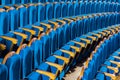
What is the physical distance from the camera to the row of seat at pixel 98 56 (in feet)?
2.85

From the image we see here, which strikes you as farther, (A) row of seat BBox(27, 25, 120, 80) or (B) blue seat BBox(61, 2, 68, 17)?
(B) blue seat BBox(61, 2, 68, 17)

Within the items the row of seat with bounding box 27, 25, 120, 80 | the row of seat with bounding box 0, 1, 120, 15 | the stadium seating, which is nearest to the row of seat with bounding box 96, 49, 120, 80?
the stadium seating

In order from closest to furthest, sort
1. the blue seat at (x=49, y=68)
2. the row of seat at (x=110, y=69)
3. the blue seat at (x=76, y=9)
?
the blue seat at (x=49, y=68), the row of seat at (x=110, y=69), the blue seat at (x=76, y=9)

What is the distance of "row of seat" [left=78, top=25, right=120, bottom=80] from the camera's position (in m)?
0.87

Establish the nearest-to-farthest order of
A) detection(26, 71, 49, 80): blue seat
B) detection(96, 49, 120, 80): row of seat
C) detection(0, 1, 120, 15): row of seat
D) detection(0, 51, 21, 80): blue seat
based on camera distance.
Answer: detection(0, 51, 21, 80): blue seat
detection(26, 71, 49, 80): blue seat
detection(96, 49, 120, 80): row of seat
detection(0, 1, 120, 15): row of seat

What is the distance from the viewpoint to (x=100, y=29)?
165 cm

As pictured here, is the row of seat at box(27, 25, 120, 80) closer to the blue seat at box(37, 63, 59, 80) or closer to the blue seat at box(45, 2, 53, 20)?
the blue seat at box(37, 63, 59, 80)

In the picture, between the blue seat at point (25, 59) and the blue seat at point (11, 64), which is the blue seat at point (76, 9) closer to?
the blue seat at point (25, 59)

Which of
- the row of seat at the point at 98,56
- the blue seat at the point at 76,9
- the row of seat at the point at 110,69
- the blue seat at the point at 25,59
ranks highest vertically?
the blue seat at the point at 76,9

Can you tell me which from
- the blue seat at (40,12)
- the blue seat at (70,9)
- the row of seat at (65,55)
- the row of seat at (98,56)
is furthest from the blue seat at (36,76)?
the blue seat at (70,9)

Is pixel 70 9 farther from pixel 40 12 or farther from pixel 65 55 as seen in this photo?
pixel 65 55

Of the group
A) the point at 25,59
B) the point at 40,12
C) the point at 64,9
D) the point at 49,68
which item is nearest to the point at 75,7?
the point at 64,9

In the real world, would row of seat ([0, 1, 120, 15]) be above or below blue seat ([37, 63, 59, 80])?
above

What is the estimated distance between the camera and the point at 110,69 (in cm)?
106
